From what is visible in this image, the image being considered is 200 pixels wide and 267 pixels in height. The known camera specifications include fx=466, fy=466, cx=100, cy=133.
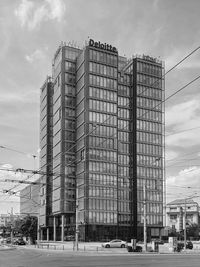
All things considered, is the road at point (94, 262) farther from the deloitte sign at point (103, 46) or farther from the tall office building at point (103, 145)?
the deloitte sign at point (103, 46)

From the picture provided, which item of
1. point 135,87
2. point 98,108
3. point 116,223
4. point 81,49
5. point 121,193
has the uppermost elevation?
point 81,49

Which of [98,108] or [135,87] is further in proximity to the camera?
[135,87]

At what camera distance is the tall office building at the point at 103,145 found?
448 feet

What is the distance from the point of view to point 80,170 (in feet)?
450

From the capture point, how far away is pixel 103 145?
452 feet

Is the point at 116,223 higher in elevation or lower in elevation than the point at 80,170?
lower

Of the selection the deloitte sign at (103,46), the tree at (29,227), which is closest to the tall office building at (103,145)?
the deloitte sign at (103,46)

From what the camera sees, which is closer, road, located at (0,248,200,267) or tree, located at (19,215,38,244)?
road, located at (0,248,200,267)

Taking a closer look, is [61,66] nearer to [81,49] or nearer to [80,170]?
[81,49]

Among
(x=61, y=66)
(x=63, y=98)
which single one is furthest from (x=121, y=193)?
(x=61, y=66)

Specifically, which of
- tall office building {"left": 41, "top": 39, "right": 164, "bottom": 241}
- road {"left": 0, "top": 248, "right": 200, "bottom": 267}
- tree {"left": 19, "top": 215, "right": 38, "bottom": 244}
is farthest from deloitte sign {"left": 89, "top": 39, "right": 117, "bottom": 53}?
road {"left": 0, "top": 248, "right": 200, "bottom": 267}

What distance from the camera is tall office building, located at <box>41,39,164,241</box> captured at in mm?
136625

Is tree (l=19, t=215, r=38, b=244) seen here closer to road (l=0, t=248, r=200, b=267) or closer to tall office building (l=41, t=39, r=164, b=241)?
tall office building (l=41, t=39, r=164, b=241)

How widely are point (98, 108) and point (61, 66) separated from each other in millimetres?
19877
